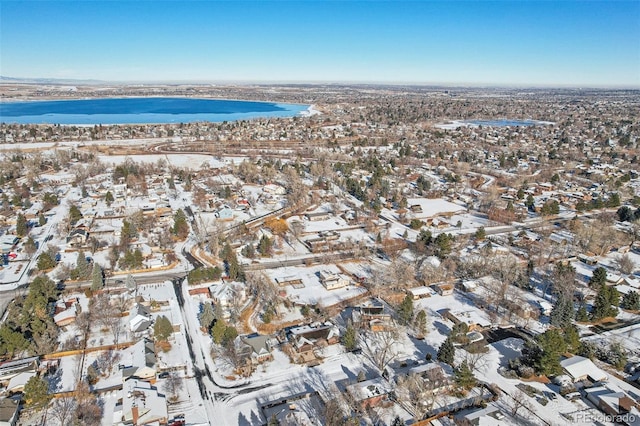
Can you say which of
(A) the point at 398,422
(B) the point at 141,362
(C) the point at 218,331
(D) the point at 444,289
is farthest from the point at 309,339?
(D) the point at 444,289

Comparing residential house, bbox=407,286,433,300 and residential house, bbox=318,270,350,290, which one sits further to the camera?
residential house, bbox=318,270,350,290

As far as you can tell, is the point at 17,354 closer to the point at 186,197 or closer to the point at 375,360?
the point at 375,360

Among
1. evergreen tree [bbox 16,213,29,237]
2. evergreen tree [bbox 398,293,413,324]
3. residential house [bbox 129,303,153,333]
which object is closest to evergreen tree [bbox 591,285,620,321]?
evergreen tree [bbox 398,293,413,324]

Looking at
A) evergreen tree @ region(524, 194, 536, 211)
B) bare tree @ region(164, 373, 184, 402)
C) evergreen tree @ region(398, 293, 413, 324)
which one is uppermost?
evergreen tree @ region(524, 194, 536, 211)

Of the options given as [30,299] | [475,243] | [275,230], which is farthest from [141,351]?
[475,243]

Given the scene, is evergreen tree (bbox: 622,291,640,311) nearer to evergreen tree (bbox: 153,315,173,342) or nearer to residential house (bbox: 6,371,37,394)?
evergreen tree (bbox: 153,315,173,342)

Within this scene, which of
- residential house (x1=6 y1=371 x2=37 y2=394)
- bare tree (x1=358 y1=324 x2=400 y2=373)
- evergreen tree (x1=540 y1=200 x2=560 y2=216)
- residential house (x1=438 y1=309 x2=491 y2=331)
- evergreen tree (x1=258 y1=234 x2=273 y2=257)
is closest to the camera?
residential house (x1=6 y1=371 x2=37 y2=394)

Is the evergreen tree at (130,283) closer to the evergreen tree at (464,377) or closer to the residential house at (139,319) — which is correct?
the residential house at (139,319)
